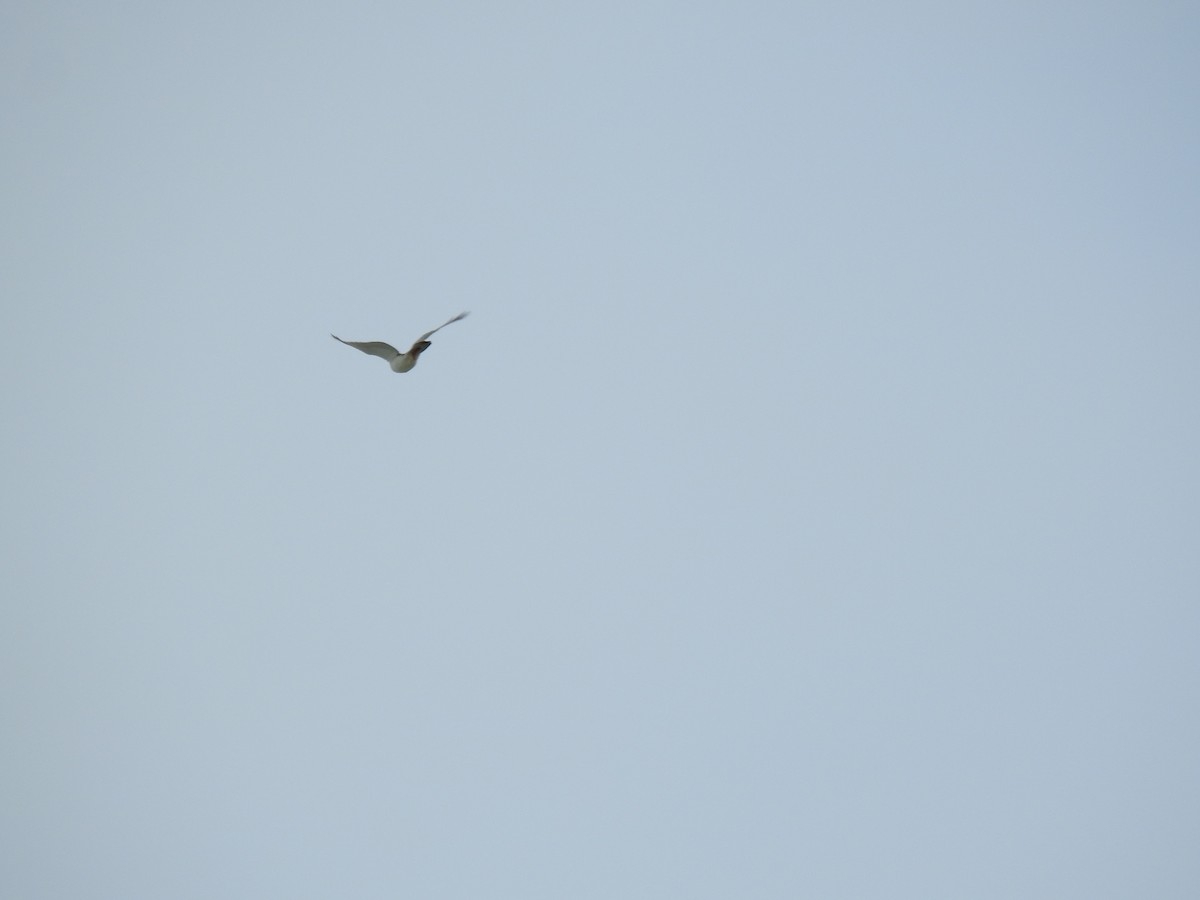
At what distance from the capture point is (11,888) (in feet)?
281

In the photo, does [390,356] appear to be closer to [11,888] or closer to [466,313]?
[466,313]

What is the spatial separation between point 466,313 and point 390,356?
7.19 ft

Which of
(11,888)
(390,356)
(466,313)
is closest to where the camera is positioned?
(466,313)

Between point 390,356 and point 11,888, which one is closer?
point 390,356

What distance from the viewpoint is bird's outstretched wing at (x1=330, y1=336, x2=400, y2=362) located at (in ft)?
39.5

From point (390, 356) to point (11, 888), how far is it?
95.6 metres

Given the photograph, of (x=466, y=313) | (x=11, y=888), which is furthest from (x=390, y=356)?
(x=11, y=888)

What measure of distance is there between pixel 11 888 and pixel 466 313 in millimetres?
97680

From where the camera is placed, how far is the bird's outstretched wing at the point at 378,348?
39.5 feet

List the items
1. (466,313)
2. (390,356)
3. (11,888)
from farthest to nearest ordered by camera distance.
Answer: (11,888) < (390,356) < (466,313)

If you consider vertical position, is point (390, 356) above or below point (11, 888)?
above

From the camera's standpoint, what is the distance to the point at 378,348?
40.6 feet

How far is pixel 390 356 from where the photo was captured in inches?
499

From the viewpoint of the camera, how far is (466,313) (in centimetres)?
1086
